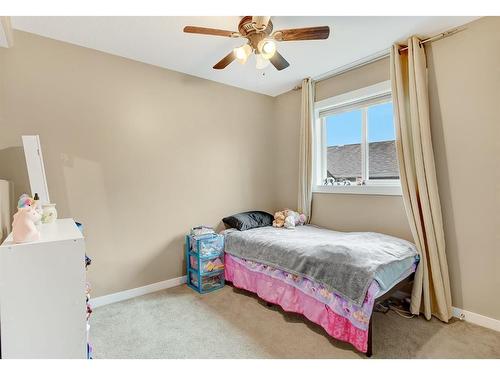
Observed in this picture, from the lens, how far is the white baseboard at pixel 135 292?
7.98 ft

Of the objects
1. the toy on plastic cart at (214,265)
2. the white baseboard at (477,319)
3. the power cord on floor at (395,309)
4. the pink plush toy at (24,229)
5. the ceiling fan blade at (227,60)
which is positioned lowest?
the power cord on floor at (395,309)

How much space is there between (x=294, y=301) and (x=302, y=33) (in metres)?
2.09

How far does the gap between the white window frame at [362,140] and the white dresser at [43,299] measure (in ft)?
8.66

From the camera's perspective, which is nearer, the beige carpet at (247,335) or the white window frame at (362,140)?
the beige carpet at (247,335)

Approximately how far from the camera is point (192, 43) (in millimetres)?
2336

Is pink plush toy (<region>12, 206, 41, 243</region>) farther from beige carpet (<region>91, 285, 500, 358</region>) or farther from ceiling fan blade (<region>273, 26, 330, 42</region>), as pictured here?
ceiling fan blade (<region>273, 26, 330, 42</region>)

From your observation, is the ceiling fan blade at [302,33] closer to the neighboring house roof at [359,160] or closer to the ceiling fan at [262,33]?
the ceiling fan at [262,33]

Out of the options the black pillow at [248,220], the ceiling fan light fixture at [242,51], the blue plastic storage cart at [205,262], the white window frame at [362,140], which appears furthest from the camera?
the black pillow at [248,220]

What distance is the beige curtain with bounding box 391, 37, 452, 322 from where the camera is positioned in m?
2.18

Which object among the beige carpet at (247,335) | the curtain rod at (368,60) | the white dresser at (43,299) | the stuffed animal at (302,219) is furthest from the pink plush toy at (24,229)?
the curtain rod at (368,60)


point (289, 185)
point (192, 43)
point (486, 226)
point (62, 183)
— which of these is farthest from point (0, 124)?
point (486, 226)

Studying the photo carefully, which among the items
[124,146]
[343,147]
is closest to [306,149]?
[343,147]

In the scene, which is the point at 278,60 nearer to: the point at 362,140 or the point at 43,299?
the point at 362,140
